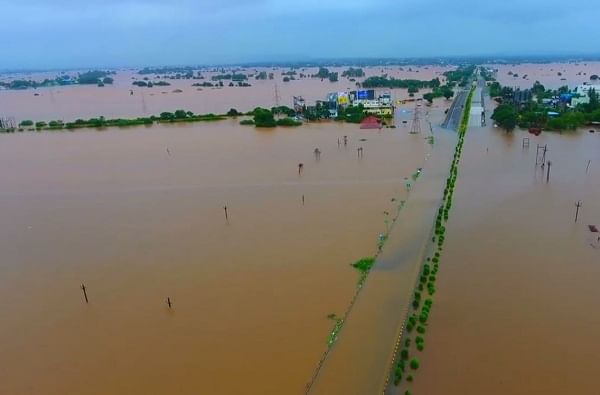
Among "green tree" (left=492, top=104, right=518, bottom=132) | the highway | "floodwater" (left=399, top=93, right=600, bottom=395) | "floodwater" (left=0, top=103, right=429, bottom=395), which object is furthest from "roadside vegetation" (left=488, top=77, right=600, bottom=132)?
"floodwater" (left=399, top=93, right=600, bottom=395)

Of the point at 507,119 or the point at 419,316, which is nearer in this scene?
the point at 419,316

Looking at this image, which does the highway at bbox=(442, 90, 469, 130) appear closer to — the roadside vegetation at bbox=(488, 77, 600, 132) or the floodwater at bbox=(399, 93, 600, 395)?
the roadside vegetation at bbox=(488, 77, 600, 132)

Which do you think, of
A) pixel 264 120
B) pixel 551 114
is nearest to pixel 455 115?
pixel 551 114

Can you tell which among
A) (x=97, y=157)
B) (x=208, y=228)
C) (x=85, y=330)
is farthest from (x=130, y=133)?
(x=85, y=330)

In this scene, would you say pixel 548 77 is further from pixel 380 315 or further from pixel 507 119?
pixel 380 315

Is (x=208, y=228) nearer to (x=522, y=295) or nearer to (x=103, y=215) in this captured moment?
(x=103, y=215)

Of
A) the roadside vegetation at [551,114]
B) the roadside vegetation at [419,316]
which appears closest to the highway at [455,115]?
the roadside vegetation at [551,114]
